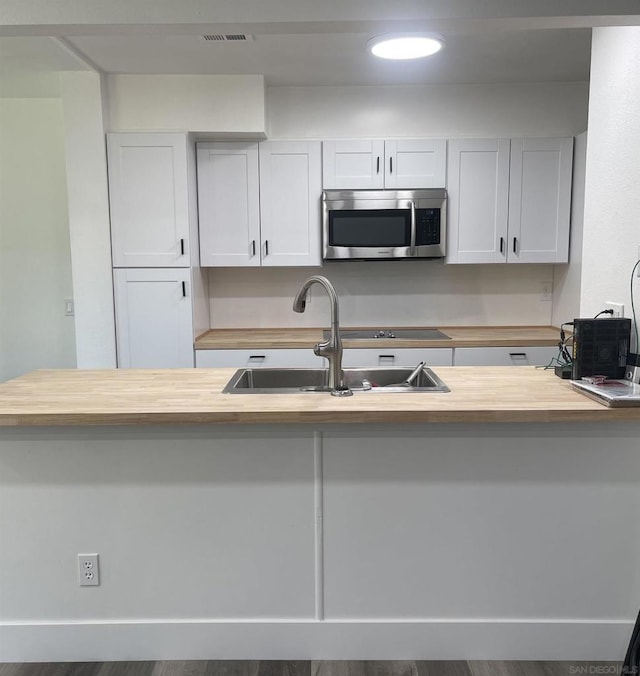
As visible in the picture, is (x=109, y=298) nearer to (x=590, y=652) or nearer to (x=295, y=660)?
(x=295, y=660)

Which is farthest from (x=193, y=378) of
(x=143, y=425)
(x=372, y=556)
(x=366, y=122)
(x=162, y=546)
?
(x=366, y=122)

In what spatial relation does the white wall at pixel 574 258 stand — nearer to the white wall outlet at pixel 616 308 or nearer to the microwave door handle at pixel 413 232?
the microwave door handle at pixel 413 232

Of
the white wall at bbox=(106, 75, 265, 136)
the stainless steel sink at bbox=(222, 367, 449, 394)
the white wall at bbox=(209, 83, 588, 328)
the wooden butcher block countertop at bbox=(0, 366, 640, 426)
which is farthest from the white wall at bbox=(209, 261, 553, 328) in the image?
the wooden butcher block countertop at bbox=(0, 366, 640, 426)

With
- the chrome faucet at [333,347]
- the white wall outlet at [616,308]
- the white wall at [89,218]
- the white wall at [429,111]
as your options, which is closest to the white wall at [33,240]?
the white wall at [89,218]

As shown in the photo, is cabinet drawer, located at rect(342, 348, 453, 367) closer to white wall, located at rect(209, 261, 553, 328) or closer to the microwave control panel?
white wall, located at rect(209, 261, 553, 328)

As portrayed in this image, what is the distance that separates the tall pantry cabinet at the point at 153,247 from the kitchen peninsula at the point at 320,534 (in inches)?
63.1

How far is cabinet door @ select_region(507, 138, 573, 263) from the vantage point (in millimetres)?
3666

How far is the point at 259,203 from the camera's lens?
374cm

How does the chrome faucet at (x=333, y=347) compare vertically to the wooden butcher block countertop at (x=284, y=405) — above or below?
above

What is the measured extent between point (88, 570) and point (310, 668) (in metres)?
0.83

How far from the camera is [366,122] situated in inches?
153

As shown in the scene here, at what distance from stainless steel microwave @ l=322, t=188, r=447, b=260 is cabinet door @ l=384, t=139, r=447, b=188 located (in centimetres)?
9

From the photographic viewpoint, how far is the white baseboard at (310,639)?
1.92m

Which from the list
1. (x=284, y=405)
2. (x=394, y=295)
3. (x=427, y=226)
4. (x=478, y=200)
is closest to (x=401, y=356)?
(x=394, y=295)
